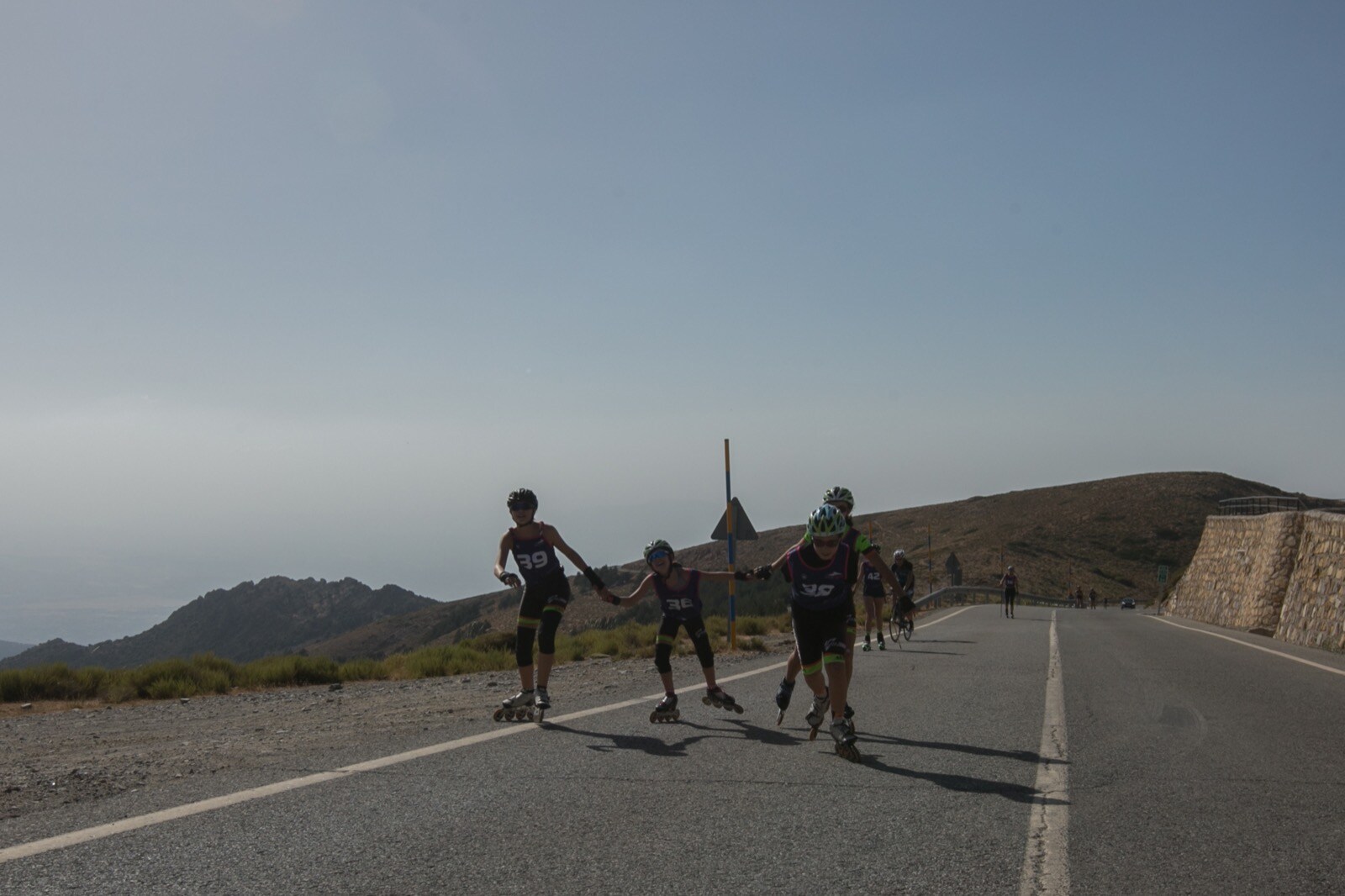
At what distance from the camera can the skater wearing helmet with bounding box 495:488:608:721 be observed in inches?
370

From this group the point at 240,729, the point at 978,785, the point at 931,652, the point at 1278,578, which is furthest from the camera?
the point at 1278,578

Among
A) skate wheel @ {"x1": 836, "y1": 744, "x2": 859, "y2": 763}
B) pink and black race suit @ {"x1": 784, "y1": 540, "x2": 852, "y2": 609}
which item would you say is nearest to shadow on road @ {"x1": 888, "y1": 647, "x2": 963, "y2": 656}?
pink and black race suit @ {"x1": 784, "y1": 540, "x2": 852, "y2": 609}

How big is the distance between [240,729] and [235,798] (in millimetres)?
4112

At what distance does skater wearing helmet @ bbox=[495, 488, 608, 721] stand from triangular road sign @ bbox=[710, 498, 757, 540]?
9151 millimetres

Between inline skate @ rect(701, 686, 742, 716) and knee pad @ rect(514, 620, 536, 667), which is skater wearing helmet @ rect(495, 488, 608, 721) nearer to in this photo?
knee pad @ rect(514, 620, 536, 667)

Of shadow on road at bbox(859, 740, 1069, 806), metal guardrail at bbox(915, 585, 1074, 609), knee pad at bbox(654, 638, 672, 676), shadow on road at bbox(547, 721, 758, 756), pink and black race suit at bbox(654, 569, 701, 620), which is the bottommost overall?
metal guardrail at bbox(915, 585, 1074, 609)

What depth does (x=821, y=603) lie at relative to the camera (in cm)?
761

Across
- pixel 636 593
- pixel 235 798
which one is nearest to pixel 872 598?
pixel 636 593

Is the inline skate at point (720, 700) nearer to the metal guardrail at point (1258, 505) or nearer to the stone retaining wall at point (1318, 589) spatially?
the stone retaining wall at point (1318, 589)

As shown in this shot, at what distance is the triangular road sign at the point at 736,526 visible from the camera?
18.7 m

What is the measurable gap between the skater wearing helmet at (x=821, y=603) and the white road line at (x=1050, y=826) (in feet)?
4.85

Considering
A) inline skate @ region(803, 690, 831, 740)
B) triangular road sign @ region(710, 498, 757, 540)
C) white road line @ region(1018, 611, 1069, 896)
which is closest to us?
white road line @ region(1018, 611, 1069, 896)

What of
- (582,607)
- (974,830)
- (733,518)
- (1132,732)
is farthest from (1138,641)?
(582,607)

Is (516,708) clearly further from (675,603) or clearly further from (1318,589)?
(1318,589)
